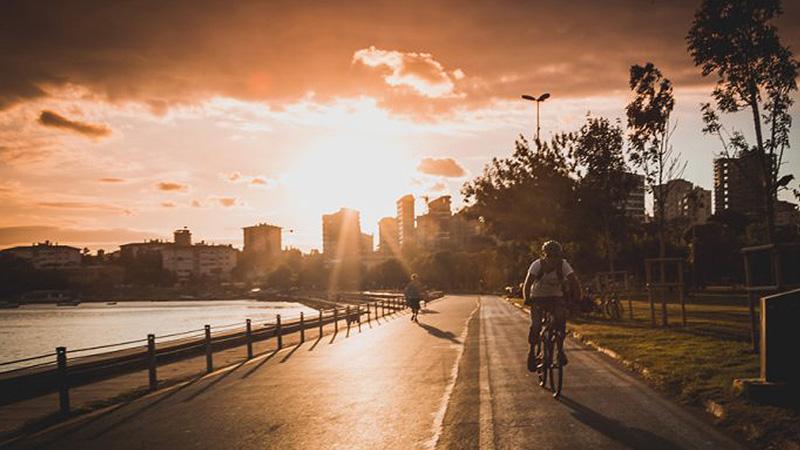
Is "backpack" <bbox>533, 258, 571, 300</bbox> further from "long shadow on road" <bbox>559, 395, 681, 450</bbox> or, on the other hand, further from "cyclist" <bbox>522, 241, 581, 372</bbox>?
"long shadow on road" <bbox>559, 395, 681, 450</bbox>

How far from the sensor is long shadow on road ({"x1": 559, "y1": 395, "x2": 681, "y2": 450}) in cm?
687

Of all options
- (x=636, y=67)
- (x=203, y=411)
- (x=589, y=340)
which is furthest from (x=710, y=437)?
(x=636, y=67)

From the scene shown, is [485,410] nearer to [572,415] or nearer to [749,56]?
[572,415]

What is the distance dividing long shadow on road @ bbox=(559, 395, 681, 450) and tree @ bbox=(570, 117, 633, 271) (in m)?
27.2

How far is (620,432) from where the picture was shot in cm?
745

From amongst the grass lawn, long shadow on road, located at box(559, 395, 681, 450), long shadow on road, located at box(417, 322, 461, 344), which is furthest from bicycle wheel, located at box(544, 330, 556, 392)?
long shadow on road, located at box(417, 322, 461, 344)

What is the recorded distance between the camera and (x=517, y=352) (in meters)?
16.8

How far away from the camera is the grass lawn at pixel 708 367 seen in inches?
286

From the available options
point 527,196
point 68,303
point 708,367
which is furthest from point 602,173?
point 68,303

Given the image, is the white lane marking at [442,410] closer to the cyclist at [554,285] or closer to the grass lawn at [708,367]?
the cyclist at [554,285]

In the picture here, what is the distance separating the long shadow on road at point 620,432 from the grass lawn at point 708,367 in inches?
36.7

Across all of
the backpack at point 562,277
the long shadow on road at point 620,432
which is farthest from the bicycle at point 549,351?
the long shadow on road at point 620,432

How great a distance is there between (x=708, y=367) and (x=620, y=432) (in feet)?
16.7

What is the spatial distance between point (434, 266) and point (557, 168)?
110 m
